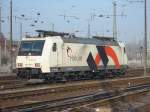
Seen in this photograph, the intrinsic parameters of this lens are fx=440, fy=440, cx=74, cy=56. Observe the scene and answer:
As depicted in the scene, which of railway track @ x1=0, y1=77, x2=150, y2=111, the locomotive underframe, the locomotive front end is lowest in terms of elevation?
railway track @ x1=0, y1=77, x2=150, y2=111

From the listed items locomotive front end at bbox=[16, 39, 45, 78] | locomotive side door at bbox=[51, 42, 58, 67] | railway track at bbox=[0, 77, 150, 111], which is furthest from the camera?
locomotive side door at bbox=[51, 42, 58, 67]

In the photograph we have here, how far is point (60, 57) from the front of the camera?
30.0 m

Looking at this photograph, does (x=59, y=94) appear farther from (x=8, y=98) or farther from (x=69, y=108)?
(x=69, y=108)

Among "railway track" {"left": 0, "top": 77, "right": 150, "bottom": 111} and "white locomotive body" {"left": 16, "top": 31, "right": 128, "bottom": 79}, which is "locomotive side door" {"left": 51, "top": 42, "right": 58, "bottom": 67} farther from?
"railway track" {"left": 0, "top": 77, "right": 150, "bottom": 111}

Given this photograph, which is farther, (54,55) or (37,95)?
(54,55)

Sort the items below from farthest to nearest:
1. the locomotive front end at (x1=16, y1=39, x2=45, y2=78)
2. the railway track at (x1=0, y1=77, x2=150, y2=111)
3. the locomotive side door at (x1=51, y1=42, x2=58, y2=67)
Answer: the locomotive side door at (x1=51, y1=42, x2=58, y2=67) < the locomotive front end at (x1=16, y1=39, x2=45, y2=78) < the railway track at (x1=0, y1=77, x2=150, y2=111)

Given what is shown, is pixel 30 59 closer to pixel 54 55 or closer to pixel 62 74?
pixel 54 55

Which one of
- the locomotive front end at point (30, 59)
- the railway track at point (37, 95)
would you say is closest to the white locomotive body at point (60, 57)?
the locomotive front end at point (30, 59)

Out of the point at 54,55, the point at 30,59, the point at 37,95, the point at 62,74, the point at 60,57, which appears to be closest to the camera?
the point at 37,95

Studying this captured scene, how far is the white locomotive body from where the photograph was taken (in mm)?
29016

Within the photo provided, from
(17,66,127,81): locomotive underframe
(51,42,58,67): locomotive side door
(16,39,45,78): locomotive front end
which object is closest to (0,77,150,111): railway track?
(51,42,58,67): locomotive side door

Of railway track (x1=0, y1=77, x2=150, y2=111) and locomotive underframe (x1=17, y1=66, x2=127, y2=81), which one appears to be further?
locomotive underframe (x1=17, y1=66, x2=127, y2=81)

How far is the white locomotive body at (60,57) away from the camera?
29016 millimetres

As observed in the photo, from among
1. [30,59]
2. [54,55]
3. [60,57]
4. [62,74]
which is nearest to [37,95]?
[30,59]
